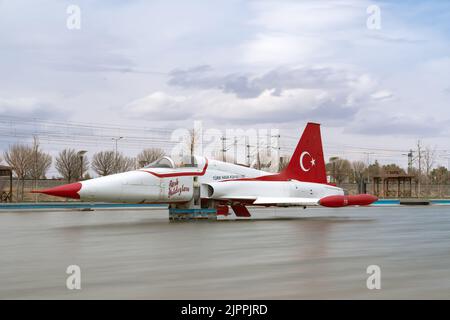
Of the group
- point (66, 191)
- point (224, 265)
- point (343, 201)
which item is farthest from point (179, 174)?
point (224, 265)

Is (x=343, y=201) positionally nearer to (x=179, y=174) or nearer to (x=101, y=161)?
(x=179, y=174)

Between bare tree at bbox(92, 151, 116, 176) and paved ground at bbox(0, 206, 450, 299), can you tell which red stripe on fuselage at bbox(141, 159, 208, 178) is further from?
bare tree at bbox(92, 151, 116, 176)

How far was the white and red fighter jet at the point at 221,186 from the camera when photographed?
21.0 metres

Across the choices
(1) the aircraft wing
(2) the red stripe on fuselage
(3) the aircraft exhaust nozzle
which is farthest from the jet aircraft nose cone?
(3) the aircraft exhaust nozzle

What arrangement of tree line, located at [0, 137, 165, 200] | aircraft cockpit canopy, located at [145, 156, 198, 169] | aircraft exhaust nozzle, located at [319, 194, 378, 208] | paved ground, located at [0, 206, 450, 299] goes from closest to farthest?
1. paved ground, located at [0, 206, 450, 299]
2. aircraft cockpit canopy, located at [145, 156, 198, 169]
3. aircraft exhaust nozzle, located at [319, 194, 378, 208]
4. tree line, located at [0, 137, 165, 200]

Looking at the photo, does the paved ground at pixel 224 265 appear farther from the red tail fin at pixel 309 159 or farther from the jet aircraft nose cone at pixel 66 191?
the red tail fin at pixel 309 159

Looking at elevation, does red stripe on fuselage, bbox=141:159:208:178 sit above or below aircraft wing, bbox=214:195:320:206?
above

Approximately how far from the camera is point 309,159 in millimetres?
27125

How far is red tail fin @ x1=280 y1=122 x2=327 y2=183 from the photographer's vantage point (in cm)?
2666

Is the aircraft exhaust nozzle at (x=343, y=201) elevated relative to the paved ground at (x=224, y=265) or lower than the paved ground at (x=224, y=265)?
elevated

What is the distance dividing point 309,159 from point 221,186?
206 inches

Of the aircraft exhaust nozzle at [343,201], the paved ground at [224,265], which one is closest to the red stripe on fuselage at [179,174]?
the aircraft exhaust nozzle at [343,201]

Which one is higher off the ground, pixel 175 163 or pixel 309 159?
pixel 309 159
